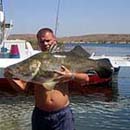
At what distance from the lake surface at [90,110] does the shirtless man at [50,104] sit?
267 inches

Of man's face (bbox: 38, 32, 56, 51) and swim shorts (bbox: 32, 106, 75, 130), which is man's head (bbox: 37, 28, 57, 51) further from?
swim shorts (bbox: 32, 106, 75, 130)

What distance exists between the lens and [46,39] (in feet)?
15.5

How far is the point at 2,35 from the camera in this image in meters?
19.8

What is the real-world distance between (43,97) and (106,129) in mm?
7471

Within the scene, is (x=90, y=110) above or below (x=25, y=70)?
below

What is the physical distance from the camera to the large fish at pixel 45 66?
14.4 feet

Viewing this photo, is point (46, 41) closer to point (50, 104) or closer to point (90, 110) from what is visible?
point (50, 104)

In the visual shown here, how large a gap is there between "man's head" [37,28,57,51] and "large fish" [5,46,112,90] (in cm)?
17

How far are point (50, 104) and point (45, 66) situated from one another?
561mm

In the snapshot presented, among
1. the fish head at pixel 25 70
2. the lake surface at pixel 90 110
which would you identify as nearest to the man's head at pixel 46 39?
the fish head at pixel 25 70

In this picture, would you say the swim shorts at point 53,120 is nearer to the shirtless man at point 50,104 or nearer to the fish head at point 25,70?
the shirtless man at point 50,104

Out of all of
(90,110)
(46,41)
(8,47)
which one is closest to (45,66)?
(46,41)

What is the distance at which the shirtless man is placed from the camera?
4754 mm

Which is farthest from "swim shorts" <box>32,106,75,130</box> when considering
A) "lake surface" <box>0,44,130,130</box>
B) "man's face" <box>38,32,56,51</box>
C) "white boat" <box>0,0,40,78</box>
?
"white boat" <box>0,0,40,78</box>
